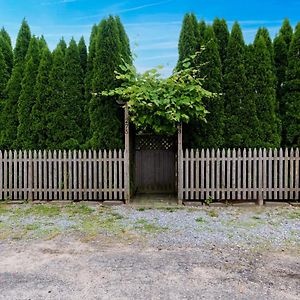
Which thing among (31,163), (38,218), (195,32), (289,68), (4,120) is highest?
(195,32)

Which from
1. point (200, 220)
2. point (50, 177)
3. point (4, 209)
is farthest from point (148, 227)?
point (4, 209)

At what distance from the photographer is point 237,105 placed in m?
8.55

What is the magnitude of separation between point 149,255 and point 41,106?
19.0 ft

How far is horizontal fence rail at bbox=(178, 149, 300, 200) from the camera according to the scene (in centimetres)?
809

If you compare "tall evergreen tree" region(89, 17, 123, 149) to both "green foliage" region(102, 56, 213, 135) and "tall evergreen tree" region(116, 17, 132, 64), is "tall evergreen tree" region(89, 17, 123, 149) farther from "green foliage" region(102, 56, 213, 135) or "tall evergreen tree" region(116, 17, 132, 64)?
"green foliage" region(102, 56, 213, 135)

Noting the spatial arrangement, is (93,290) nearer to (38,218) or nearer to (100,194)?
(38,218)

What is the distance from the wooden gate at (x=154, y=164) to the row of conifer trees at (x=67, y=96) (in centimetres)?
140

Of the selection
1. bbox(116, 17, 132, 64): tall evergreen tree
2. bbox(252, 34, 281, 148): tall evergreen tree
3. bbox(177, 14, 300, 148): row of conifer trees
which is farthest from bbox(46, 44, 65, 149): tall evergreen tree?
bbox(252, 34, 281, 148): tall evergreen tree

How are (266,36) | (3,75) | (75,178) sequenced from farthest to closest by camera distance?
1. (3,75)
2. (266,36)
3. (75,178)

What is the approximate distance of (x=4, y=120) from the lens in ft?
30.5

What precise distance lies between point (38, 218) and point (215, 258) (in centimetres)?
379

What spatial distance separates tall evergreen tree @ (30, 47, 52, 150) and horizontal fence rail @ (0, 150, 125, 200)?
67 cm

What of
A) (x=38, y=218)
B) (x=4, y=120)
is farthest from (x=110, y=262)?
(x=4, y=120)

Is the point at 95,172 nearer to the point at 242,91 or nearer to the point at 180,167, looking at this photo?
the point at 180,167
